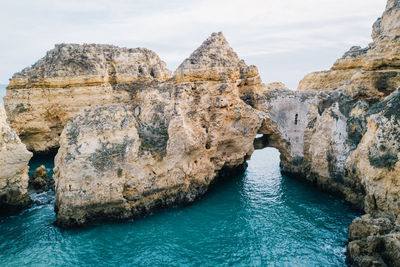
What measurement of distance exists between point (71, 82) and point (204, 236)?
24284mm

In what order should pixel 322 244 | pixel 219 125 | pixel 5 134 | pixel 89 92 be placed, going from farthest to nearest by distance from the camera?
pixel 89 92, pixel 219 125, pixel 5 134, pixel 322 244

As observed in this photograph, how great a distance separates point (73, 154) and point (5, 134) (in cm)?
602

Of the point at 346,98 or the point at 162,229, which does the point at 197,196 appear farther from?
the point at 346,98

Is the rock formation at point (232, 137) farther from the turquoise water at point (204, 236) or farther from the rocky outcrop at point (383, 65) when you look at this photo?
the turquoise water at point (204, 236)

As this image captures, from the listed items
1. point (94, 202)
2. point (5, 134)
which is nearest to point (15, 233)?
point (94, 202)

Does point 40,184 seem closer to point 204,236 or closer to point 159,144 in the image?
point 159,144

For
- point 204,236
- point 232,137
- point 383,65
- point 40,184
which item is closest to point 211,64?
point 232,137

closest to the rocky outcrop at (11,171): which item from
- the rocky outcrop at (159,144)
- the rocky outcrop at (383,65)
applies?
the rocky outcrop at (159,144)

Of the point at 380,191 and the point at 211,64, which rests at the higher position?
the point at 211,64

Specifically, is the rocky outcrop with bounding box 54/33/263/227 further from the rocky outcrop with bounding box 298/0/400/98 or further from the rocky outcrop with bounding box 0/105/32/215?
the rocky outcrop with bounding box 298/0/400/98

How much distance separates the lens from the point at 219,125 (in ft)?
72.6

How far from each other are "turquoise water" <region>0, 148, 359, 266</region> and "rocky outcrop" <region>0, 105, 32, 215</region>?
42.0 inches

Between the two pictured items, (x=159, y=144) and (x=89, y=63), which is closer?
(x=159, y=144)

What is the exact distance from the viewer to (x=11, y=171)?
19.3 meters
